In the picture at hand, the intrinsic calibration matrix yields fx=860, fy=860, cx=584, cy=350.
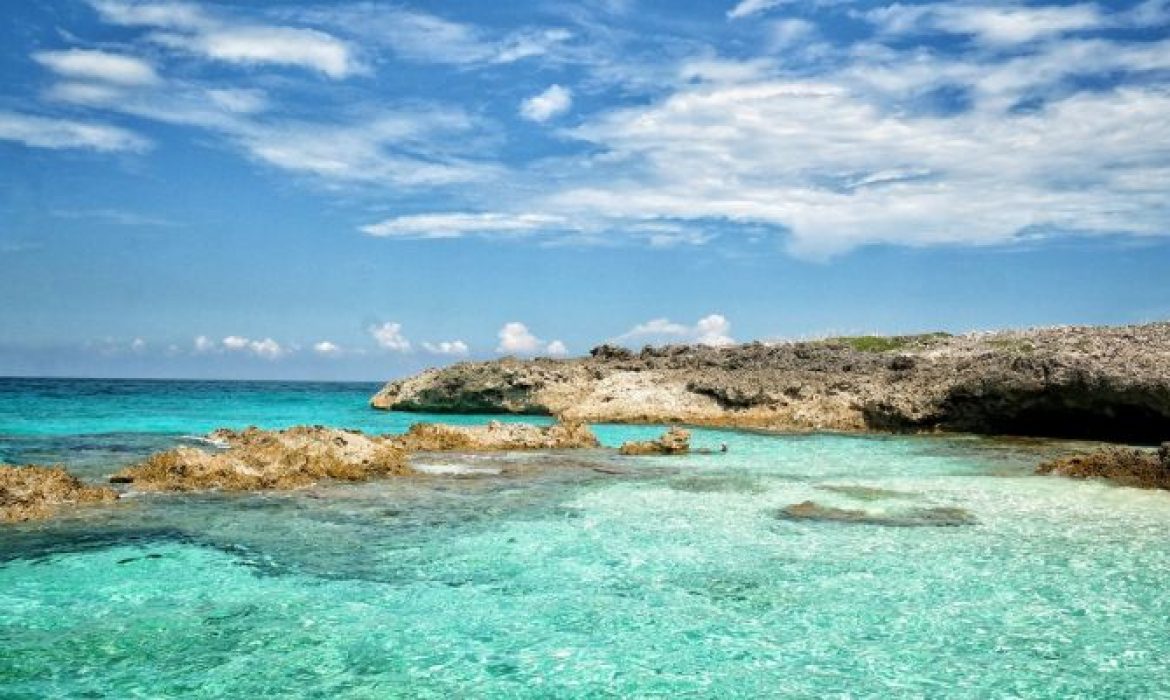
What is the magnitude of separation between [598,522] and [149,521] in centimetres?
670

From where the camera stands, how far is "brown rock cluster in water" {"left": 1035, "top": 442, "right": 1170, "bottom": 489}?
16688 mm

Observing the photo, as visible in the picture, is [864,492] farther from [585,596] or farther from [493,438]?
[493,438]

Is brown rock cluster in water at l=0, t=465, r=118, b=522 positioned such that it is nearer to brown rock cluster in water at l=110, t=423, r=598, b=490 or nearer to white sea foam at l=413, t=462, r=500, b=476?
brown rock cluster in water at l=110, t=423, r=598, b=490

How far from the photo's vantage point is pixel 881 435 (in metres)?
30.4

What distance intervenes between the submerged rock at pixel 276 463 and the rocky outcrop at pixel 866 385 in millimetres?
18684

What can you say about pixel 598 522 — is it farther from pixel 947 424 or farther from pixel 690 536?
pixel 947 424

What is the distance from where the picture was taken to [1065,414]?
28344mm

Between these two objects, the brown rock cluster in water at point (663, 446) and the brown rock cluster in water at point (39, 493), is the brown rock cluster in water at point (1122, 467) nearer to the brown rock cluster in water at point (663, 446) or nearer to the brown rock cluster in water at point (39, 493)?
the brown rock cluster in water at point (663, 446)

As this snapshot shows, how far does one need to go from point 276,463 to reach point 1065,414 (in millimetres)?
24660

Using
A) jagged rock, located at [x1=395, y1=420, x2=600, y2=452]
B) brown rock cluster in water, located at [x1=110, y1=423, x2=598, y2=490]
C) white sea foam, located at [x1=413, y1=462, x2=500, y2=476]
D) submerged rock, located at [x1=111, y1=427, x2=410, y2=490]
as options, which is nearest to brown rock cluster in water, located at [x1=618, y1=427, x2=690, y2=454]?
jagged rock, located at [x1=395, y1=420, x2=600, y2=452]

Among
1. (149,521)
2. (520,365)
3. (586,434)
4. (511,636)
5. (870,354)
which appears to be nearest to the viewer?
(511,636)

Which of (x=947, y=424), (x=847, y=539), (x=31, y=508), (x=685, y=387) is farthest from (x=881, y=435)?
(x=31, y=508)

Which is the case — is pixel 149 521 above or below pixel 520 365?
below

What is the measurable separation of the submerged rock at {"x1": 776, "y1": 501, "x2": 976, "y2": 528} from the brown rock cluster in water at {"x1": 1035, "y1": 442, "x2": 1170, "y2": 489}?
→ 215 inches
